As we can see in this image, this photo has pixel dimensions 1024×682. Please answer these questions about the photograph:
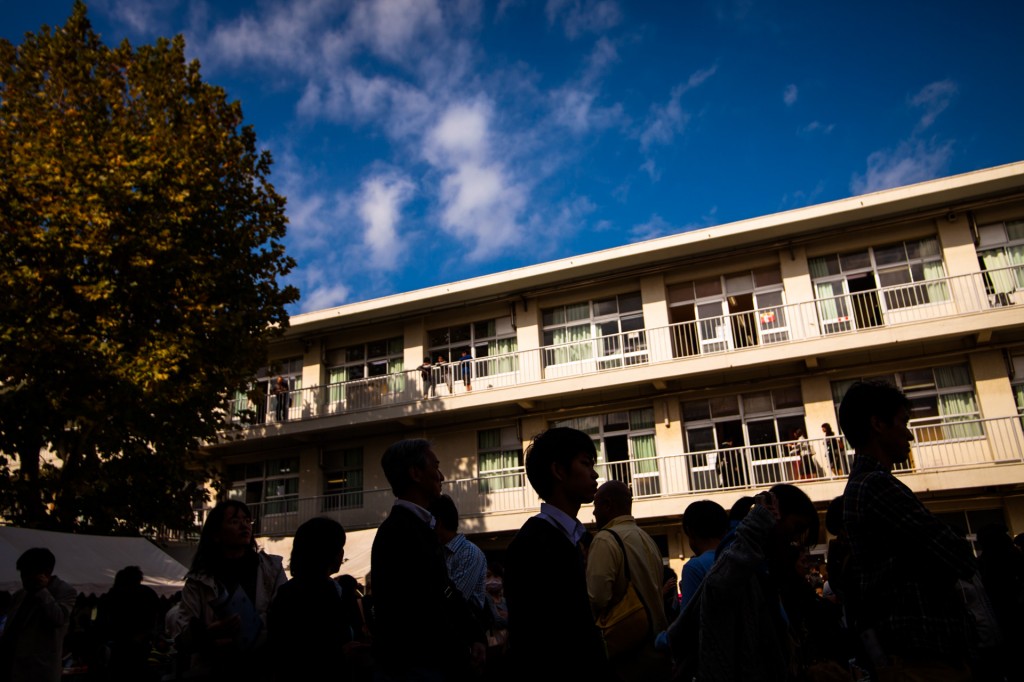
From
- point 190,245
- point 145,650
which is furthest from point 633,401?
point 145,650

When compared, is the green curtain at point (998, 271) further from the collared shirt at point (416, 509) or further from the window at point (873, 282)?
the collared shirt at point (416, 509)

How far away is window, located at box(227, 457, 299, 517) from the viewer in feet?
73.0

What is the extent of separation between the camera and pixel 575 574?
8.80ft

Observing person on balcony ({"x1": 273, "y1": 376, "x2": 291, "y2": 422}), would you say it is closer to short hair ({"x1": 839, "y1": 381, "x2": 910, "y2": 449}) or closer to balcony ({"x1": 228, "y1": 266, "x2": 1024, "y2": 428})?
balcony ({"x1": 228, "y1": 266, "x2": 1024, "y2": 428})

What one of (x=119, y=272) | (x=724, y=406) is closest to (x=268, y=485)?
(x=119, y=272)

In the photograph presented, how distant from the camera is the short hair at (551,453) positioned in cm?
308

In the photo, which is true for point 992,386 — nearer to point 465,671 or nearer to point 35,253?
point 465,671

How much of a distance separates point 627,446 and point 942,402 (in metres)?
7.36

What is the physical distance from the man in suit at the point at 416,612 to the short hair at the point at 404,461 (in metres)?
0.15

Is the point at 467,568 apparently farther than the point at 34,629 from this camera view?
No

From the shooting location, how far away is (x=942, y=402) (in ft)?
54.1

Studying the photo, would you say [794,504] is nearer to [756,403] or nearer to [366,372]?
[756,403]

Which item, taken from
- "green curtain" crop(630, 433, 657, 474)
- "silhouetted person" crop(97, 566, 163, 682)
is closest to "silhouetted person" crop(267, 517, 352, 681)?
"silhouetted person" crop(97, 566, 163, 682)

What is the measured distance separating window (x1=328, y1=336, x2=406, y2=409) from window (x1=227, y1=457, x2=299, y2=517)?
271 centimetres
